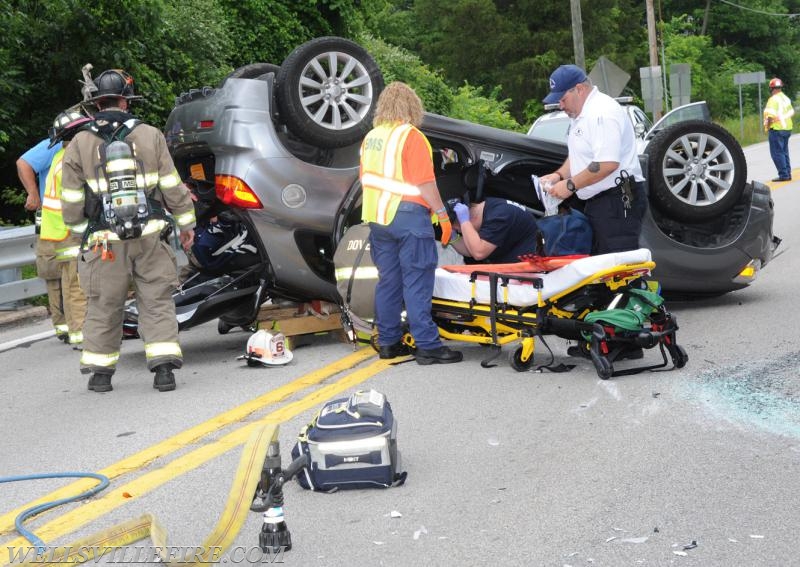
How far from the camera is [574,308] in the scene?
23.6 feet

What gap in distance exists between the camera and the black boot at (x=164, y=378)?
7.36 metres

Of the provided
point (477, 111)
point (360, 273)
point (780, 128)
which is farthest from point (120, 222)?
point (477, 111)

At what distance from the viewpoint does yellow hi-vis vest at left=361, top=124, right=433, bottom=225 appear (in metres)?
7.57

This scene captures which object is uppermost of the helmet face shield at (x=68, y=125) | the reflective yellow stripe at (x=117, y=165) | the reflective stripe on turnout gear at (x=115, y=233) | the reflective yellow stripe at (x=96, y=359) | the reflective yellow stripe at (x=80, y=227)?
the helmet face shield at (x=68, y=125)

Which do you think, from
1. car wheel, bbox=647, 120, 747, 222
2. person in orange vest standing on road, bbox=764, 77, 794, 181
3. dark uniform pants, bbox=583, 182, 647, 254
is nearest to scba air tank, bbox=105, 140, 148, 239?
dark uniform pants, bbox=583, 182, 647, 254

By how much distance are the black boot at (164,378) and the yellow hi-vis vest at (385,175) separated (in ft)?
5.04

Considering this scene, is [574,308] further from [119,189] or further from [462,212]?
[119,189]

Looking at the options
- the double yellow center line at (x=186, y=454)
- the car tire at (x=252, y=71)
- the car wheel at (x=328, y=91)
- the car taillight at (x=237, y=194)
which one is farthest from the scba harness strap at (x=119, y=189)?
the car tire at (x=252, y=71)

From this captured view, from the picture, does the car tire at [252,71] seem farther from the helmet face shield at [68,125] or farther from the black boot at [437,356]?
the black boot at [437,356]

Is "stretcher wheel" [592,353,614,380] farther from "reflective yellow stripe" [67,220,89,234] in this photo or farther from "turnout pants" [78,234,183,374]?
"reflective yellow stripe" [67,220,89,234]

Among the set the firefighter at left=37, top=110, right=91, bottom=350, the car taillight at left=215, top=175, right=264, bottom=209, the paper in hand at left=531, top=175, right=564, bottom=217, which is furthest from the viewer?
the firefighter at left=37, top=110, right=91, bottom=350

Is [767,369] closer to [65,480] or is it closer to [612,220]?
[612,220]

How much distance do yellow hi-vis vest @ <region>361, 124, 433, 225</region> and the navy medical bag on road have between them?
2.76 meters

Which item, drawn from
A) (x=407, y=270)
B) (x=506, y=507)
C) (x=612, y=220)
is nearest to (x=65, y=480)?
(x=506, y=507)
